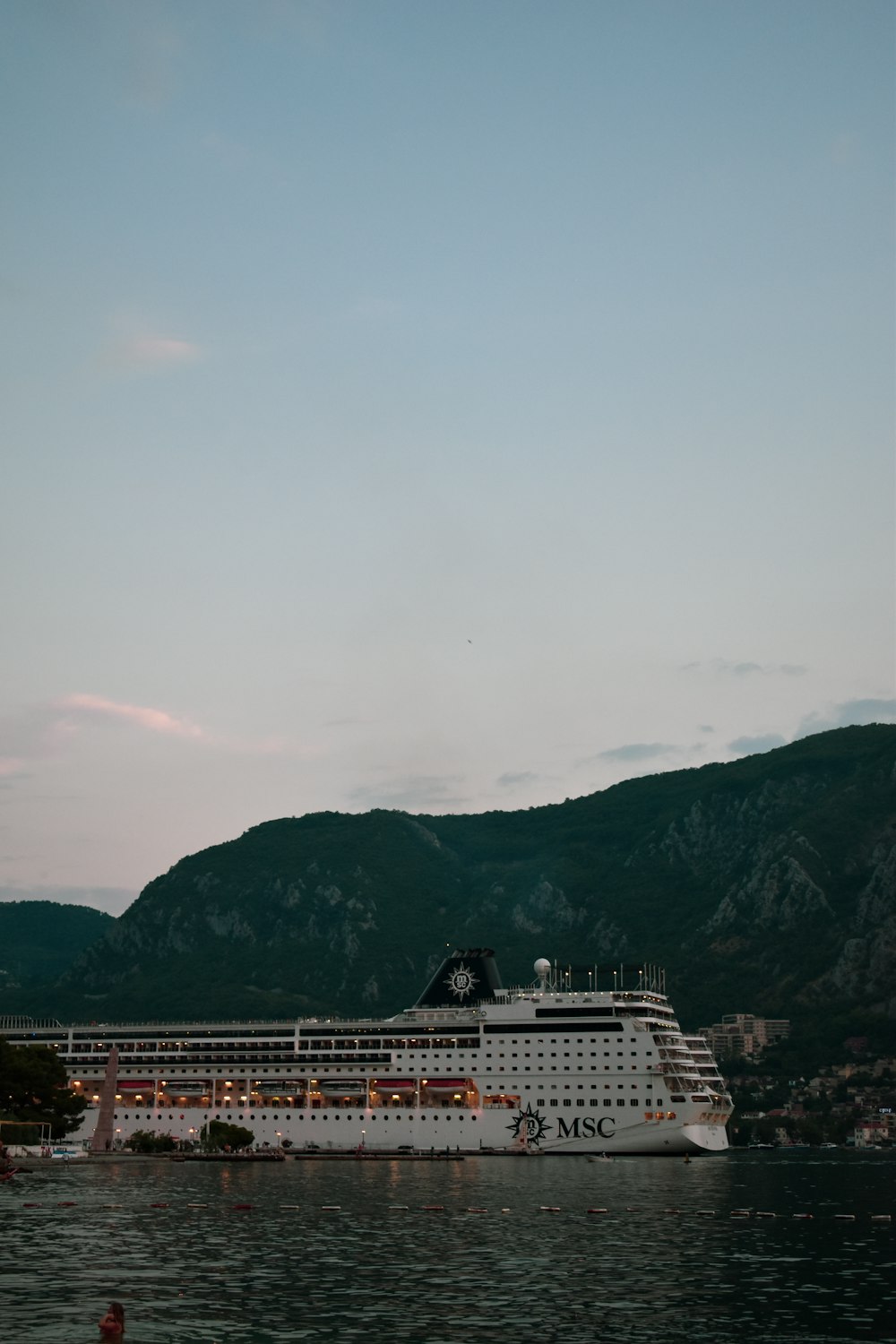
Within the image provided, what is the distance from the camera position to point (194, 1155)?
112 metres

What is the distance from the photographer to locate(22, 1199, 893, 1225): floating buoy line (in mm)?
64062

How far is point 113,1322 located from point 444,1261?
15.7 m

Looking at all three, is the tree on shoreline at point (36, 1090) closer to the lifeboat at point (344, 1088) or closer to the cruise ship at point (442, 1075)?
the cruise ship at point (442, 1075)

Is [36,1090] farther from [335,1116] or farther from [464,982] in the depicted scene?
[464,982]

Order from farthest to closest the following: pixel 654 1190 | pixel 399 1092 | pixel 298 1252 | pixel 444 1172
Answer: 1. pixel 399 1092
2. pixel 444 1172
3. pixel 654 1190
4. pixel 298 1252

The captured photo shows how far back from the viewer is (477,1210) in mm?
64688

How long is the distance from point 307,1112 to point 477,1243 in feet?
244

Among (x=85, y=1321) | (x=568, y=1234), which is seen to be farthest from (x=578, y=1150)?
(x=85, y=1321)

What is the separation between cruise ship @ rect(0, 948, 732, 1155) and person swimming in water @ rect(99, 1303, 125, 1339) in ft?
276

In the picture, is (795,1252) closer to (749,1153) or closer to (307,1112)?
(307,1112)

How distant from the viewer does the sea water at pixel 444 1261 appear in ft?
116

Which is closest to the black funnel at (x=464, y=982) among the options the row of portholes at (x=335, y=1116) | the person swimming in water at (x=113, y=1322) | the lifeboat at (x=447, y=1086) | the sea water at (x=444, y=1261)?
the lifeboat at (x=447, y=1086)

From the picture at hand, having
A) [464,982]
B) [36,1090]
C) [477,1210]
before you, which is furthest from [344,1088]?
[477,1210]

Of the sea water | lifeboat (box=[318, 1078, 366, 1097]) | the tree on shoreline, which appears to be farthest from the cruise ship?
the sea water
